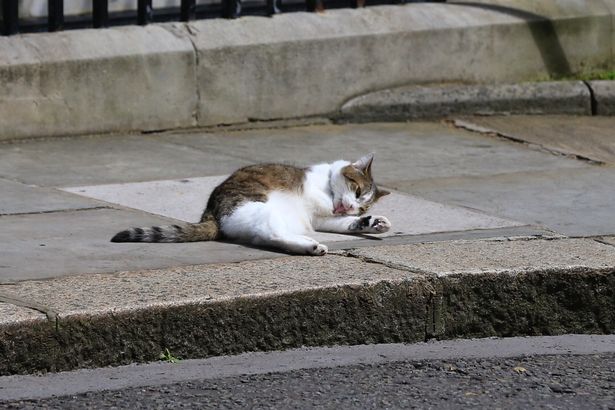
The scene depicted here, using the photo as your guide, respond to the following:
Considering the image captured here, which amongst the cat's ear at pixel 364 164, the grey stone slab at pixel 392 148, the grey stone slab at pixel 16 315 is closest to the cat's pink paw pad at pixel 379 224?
the cat's ear at pixel 364 164

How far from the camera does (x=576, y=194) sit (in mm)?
6750

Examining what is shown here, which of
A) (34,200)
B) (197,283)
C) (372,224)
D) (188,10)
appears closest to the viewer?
(197,283)

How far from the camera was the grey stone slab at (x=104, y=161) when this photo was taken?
687 cm

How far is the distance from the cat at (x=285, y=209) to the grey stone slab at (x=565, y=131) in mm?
2189

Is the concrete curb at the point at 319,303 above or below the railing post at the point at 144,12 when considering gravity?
below

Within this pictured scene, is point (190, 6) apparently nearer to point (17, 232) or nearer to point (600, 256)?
point (17, 232)

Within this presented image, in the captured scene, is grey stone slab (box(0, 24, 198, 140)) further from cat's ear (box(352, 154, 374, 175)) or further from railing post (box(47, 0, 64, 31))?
cat's ear (box(352, 154, 374, 175))

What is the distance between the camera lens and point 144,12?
8062mm

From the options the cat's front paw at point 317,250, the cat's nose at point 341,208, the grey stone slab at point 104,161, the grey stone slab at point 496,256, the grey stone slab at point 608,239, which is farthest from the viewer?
the grey stone slab at point 104,161

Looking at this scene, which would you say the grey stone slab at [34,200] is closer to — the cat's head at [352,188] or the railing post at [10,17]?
the cat's head at [352,188]

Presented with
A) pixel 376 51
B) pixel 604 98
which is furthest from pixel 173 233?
pixel 604 98

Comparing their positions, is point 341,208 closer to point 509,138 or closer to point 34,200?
point 34,200

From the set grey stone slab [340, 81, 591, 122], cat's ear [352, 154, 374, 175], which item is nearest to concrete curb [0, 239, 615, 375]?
cat's ear [352, 154, 374, 175]

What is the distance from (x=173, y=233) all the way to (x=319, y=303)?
3.07ft
